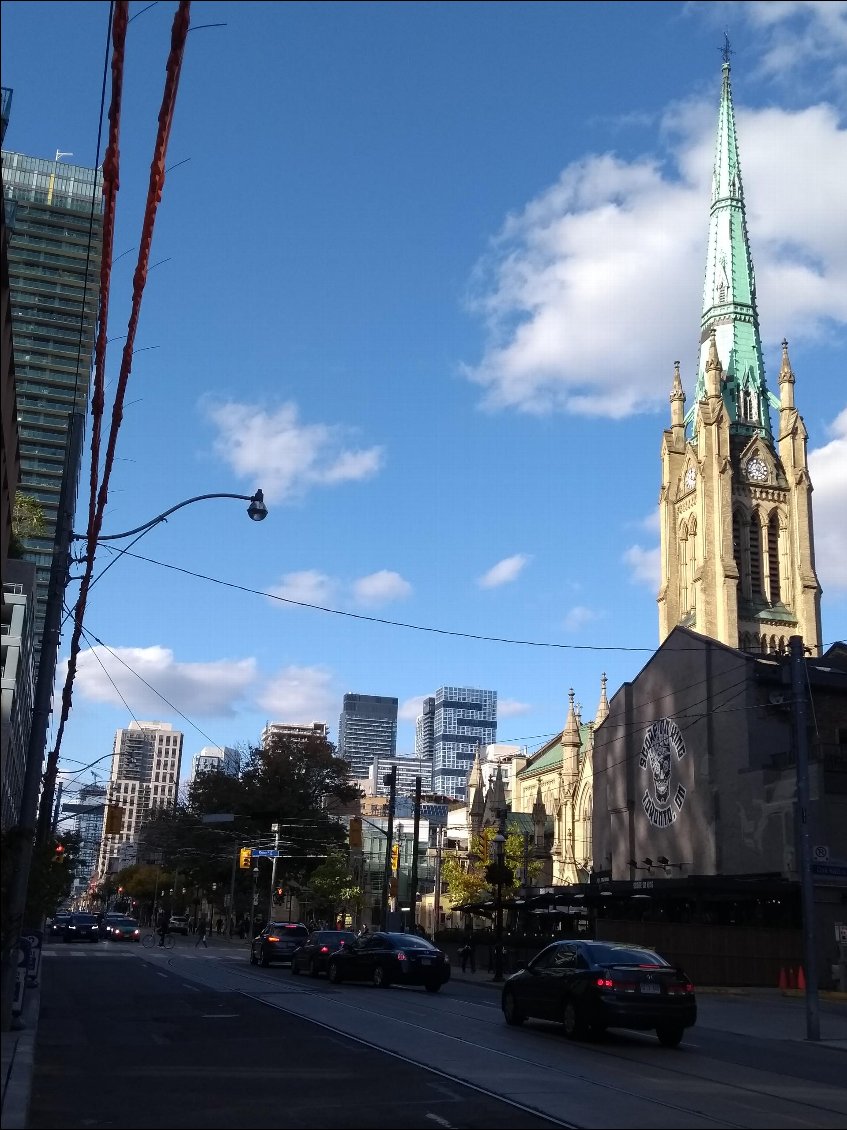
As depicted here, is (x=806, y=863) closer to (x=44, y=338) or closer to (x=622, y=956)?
(x=622, y=956)

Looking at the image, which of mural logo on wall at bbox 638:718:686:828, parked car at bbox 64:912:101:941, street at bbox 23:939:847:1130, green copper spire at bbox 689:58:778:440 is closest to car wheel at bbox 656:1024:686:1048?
street at bbox 23:939:847:1130

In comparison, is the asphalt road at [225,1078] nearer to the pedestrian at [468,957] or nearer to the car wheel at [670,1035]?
the car wheel at [670,1035]

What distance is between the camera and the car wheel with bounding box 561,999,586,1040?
17128mm

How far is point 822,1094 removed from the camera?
41.5 ft

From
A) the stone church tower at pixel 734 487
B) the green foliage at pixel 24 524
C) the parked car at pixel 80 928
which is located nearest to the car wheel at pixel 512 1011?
the green foliage at pixel 24 524

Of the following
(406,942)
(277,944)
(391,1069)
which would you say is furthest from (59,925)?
(391,1069)

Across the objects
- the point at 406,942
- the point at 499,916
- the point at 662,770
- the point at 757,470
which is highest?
the point at 757,470

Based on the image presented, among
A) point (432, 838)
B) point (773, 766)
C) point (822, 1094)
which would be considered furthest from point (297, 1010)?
point (432, 838)

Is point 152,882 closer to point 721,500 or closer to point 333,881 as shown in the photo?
point 333,881

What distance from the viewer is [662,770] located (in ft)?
175

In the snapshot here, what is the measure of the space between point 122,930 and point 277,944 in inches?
1135

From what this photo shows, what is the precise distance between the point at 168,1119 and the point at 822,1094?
729cm

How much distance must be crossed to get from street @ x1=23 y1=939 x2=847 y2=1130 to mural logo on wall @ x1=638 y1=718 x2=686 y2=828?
28170mm

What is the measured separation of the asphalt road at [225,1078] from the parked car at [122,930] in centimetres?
4545
